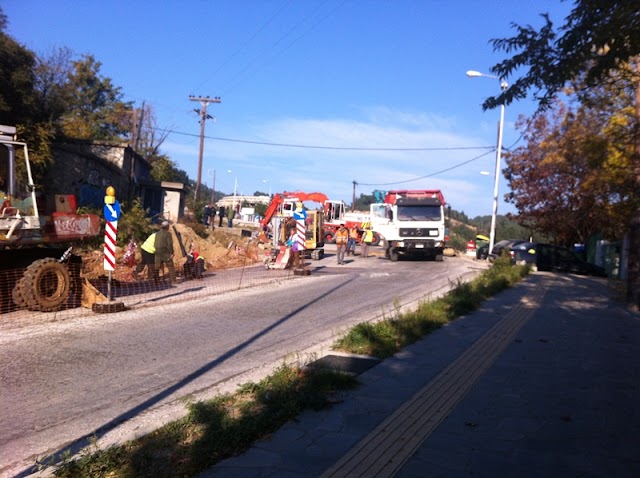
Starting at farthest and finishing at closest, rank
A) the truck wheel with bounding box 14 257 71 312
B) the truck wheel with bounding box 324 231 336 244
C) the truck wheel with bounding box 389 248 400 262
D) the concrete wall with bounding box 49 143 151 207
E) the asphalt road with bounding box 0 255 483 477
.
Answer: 1. the truck wheel with bounding box 324 231 336 244
2. the truck wheel with bounding box 389 248 400 262
3. the concrete wall with bounding box 49 143 151 207
4. the truck wheel with bounding box 14 257 71 312
5. the asphalt road with bounding box 0 255 483 477

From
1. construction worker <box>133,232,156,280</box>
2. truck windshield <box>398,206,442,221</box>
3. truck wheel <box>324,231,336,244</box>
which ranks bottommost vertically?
construction worker <box>133,232,156,280</box>

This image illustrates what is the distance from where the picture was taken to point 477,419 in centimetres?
540

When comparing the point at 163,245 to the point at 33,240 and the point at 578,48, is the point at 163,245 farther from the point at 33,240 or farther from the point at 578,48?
the point at 578,48

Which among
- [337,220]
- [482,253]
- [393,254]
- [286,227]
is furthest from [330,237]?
[286,227]

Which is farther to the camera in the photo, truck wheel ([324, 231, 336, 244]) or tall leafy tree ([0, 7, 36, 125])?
truck wheel ([324, 231, 336, 244])

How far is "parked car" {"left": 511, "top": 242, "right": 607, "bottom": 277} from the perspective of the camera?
89.7 ft

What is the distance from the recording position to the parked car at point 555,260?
27.3 m

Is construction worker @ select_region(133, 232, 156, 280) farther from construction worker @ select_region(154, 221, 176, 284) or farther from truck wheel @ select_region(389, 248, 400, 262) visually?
truck wheel @ select_region(389, 248, 400, 262)

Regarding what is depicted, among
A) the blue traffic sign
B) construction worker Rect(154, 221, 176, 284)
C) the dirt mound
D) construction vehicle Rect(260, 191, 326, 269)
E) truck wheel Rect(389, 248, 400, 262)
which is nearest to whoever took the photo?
the blue traffic sign

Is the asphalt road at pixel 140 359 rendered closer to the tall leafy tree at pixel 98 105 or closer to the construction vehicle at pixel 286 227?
the construction vehicle at pixel 286 227

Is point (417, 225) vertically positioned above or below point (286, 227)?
above

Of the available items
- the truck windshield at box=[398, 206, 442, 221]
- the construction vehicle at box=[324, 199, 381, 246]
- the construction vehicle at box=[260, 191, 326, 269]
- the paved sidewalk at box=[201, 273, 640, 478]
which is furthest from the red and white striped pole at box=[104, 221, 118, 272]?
the construction vehicle at box=[324, 199, 381, 246]

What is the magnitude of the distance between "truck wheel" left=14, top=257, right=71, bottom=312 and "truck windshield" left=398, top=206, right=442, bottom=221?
18864mm

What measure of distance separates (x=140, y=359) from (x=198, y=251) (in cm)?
1527
